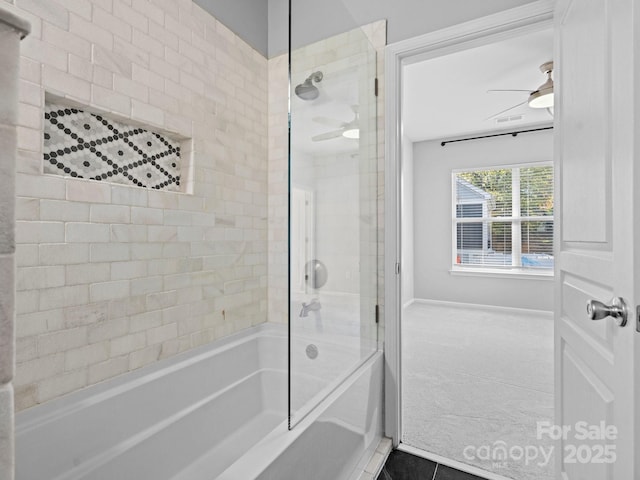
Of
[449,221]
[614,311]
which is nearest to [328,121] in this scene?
[614,311]

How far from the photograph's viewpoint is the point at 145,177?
69.5 inches

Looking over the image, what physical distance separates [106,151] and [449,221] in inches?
199

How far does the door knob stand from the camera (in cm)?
88

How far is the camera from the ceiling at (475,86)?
3.05 m

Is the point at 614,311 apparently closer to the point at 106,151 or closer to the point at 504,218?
the point at 106,151

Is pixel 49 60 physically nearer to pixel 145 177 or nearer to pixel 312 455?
pixel 145 177

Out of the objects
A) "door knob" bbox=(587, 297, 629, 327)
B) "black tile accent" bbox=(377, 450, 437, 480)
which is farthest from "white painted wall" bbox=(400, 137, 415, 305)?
"door knob" bbox=(587, 297, 629, 327)

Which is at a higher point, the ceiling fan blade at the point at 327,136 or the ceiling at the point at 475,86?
the ceiling at the point at 475,86

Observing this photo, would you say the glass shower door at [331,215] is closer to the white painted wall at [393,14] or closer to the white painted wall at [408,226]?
the white painted wall at [393,14]

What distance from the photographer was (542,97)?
3.19 m

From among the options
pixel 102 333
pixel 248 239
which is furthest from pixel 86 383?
pixel 248 239

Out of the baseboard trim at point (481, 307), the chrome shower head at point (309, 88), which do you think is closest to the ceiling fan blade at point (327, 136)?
the chrome shower head at point (309, 88)

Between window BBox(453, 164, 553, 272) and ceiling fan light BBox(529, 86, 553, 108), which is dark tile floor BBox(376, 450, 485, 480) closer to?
ceiling fan light BBox(529, 86, 553, 108)

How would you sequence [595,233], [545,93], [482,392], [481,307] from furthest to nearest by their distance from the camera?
[481,307], [545,93], [482,392], [595,233]
